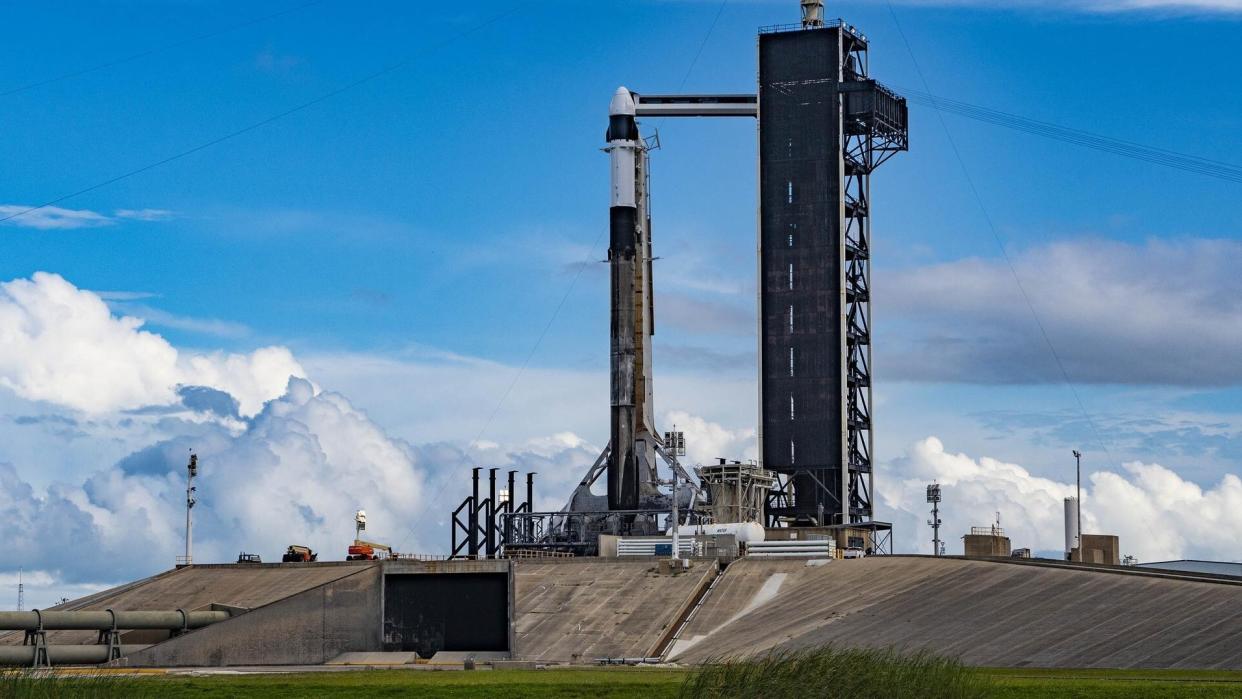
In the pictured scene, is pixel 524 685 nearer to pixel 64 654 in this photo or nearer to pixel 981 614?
pixel 981 614

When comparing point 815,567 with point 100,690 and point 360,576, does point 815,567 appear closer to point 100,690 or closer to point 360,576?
point 360,576

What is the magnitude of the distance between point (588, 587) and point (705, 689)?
4654 cm

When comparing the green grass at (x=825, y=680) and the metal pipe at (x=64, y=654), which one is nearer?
the green grass at (x=825, y=680)

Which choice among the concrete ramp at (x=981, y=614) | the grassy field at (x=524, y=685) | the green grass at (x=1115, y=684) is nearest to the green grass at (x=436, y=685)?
the grassy field at (x=524, y=685)

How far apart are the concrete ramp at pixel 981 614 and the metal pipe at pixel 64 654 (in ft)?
78.0

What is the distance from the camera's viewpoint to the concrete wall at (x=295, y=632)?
69.2m

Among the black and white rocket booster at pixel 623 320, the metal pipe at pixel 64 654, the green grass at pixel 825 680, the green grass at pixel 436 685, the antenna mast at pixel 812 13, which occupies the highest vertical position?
the antenna mast at pixel 812 13

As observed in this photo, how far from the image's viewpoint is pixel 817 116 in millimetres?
111938

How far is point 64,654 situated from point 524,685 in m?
29.3

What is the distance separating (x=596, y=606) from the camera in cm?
8062


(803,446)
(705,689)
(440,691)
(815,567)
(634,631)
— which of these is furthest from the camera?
(803,446)

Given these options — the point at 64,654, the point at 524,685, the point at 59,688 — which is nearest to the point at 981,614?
the point at 524,685

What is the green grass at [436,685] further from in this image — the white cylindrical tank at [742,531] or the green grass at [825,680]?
the white cylindrical tank at [742,531]

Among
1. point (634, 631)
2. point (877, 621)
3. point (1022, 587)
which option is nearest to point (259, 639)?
point (634, 631)
